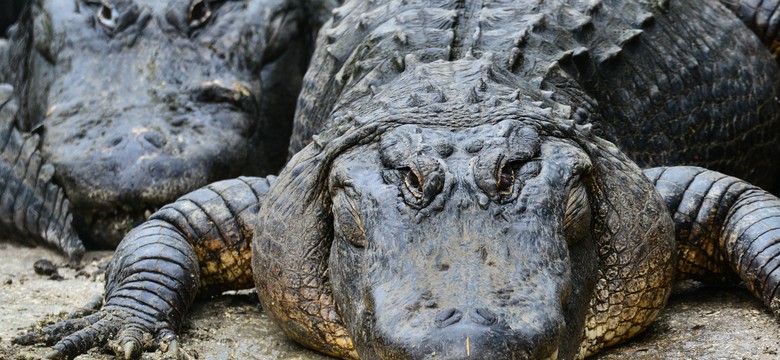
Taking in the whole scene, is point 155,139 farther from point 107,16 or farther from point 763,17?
point 763,17

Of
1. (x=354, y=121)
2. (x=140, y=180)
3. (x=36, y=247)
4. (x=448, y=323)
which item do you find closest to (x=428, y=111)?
(x=354, y=121)

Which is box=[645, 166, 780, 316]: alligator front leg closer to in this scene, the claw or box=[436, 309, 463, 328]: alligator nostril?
box=[436, 309, 463, 328]: alligator nostril

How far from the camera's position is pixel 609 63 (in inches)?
228

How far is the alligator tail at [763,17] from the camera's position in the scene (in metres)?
7.02

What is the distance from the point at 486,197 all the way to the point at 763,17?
12.1ft

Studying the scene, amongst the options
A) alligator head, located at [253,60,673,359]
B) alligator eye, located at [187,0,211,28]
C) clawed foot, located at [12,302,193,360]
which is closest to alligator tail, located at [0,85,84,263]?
alligator eye, located at [187,0,211,28]

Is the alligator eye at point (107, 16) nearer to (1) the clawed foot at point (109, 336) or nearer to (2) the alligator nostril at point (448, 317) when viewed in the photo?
(1) the clawed foot at point (109, 336)

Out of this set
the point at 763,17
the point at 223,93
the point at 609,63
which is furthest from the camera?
the point at 223,93

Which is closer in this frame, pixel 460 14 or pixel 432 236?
pixel 432 236

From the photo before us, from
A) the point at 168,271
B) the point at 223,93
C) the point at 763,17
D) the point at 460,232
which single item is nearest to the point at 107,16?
the point at 223,93

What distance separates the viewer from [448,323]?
11.4ft

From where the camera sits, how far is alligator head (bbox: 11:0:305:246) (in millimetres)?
6684

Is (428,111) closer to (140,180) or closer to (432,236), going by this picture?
(432,236)

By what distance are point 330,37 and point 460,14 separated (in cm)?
84
